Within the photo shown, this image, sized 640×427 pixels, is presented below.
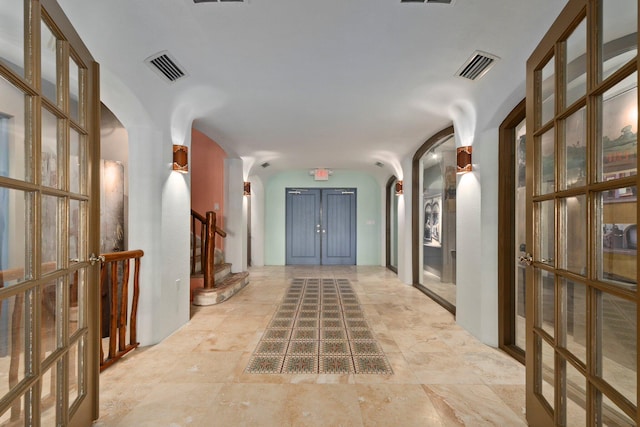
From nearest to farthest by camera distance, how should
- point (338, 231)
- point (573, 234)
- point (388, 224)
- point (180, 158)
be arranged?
point (573, 234) < point (180, 158) < point (388, 224) < point (338, 231)

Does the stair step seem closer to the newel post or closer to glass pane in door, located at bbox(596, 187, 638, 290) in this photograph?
the newel post

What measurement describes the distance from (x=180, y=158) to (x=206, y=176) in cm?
215

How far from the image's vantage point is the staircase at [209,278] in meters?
4.33

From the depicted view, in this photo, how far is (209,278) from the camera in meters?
4.43

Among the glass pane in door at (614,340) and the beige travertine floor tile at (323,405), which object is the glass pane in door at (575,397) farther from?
the beige travertine floor tile at (323,405)

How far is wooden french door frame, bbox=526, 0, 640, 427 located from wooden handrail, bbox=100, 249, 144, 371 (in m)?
2.96

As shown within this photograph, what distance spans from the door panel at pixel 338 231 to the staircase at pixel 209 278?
11.2 feet

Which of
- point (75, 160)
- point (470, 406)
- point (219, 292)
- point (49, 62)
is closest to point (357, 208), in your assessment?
point (219, 292)

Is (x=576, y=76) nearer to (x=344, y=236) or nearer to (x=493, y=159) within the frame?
(x=493, y=159)

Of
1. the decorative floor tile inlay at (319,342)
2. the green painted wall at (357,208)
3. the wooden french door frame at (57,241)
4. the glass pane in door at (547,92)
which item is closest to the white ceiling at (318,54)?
the glass pane in door at (547,92)

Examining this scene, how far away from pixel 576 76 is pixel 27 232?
2359 millimetres

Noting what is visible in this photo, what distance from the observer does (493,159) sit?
9.82ft

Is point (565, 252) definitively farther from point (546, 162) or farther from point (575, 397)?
point (575, 397)

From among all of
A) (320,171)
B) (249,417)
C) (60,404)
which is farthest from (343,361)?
(320,171)
